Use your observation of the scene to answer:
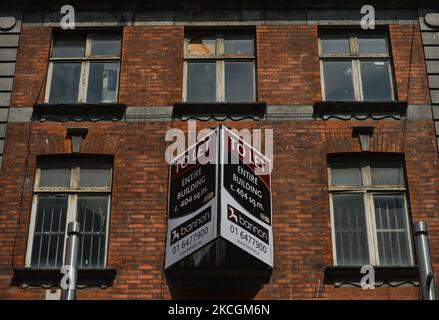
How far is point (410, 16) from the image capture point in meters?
15.1

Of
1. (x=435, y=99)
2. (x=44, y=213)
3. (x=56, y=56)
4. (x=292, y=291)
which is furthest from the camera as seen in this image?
(x=56, y=56)

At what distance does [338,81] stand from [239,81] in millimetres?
2025

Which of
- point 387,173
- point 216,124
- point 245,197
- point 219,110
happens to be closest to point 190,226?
point 245,197

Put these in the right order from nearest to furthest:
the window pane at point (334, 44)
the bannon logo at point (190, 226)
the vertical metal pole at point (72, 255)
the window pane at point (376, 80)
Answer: the vertical metal pole at point (72, 255), the bannon logo at point (190, 226), the window pane at point (376, 80), the window pane at point (334, 44)

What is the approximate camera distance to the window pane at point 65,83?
1442cm

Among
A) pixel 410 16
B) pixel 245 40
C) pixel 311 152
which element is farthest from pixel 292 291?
pixel 410 16

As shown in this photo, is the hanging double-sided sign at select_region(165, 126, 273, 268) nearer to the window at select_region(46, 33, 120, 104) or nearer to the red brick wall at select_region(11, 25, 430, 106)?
the red brick wall at select_region(11, 25, 430, 106)

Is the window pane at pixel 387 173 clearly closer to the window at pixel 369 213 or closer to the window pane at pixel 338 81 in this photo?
the window at pixel 369 213

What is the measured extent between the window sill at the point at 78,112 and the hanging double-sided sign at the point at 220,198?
1.67 metres

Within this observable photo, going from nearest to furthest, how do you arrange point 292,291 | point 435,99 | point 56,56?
1. point 292,291
2. point 435,99
3. point 56,56

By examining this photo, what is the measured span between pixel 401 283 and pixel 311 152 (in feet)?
9.66

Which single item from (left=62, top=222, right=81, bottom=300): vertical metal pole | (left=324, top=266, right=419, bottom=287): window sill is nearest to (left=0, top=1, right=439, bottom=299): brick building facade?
(left=324, top=266, right=419, bottom=287): window sill

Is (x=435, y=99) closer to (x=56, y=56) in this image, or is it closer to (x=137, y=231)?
(x=137, y=231)

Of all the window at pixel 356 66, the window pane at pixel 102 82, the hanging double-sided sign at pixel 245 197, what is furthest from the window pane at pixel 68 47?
the window at pixel 356 66
